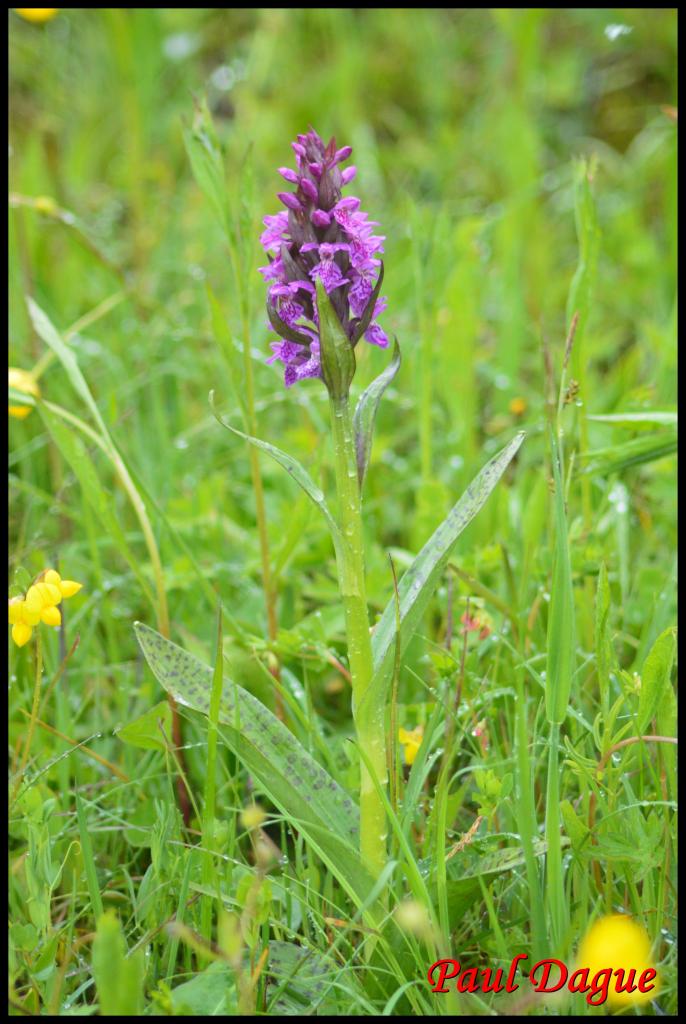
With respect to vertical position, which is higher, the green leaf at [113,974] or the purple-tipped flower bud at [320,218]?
the purple-tipped flower bud at [320,218]

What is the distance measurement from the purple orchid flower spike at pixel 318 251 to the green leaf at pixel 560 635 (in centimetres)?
39

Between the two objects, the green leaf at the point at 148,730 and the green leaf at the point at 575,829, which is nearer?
the green leaf at the point at 575,829

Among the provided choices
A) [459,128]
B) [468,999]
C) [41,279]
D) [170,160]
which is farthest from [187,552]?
[459,128]

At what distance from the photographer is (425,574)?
54.1 inches

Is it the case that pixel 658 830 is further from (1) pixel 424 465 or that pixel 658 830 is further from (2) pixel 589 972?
(1) pixel 424 465

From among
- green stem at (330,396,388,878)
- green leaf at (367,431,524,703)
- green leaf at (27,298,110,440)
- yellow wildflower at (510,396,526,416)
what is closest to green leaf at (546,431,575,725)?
green leaf at (367,431,524,703)

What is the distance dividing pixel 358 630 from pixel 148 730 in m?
0.46

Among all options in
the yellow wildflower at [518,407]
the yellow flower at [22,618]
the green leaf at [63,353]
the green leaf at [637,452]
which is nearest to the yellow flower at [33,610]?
the yellow flower at [22,618]

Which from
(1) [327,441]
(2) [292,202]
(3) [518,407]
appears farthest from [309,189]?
(3) [518,407]

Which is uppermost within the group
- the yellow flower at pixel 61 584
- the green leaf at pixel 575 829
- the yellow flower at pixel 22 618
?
the yellow flower at pixel 61 584

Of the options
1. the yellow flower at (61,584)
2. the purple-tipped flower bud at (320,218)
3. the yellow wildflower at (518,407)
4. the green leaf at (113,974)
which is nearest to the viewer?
the green leaf at (113,974)

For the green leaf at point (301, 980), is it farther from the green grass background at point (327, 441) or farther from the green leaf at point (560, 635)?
the green leaf at point (560, 635)

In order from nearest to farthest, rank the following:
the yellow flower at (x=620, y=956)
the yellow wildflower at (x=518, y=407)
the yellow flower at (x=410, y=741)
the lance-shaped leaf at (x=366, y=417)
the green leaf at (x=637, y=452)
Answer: the yellow flower at (x=620, y=956) → the lance-shaped leaf at (x=366, y=417) → the yellow flower at (x=410, y=741) → the green leaf at (x=637, y=452) → the yellow wildflower at (x=518, y=407)

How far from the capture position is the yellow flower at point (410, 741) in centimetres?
170
